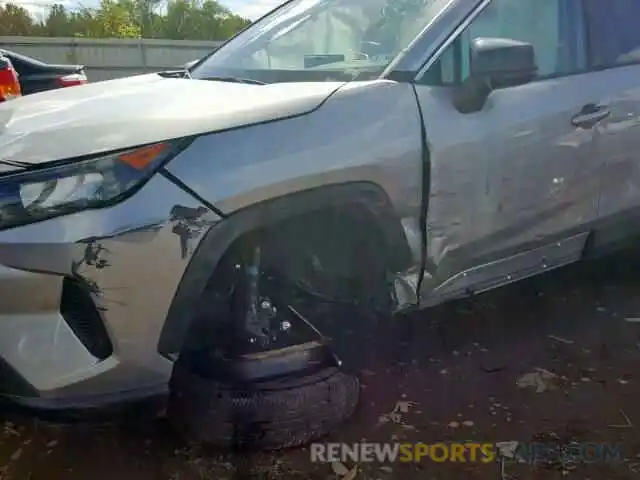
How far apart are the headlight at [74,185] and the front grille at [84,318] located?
21 centimetres

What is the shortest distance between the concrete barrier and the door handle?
1306 centimetres

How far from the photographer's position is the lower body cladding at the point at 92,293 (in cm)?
207

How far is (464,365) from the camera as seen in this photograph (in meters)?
3.27

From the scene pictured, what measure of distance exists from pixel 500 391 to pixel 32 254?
73.4 inches

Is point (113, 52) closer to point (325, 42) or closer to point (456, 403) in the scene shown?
point (325, 42)

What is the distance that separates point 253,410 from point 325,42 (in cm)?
162

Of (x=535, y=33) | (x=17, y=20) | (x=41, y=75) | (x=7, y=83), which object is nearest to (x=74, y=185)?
(x=535, y=33)

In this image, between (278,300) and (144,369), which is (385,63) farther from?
(144,369)

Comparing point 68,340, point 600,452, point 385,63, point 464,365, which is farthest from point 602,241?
point 68,340

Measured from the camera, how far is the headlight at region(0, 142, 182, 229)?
2.11 m

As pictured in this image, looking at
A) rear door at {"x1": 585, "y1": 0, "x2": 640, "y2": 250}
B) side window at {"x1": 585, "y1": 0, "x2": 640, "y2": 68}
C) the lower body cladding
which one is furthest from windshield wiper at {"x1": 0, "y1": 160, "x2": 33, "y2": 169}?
side window at {"x1": 585, "y1": 0, "x2": 640, "y2": 68}

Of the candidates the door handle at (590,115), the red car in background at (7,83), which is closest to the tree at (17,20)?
the red car in background at (7,83)

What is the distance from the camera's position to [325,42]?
326 cm

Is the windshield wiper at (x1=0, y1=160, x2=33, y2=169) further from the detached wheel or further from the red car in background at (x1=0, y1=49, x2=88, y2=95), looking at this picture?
the red car in background at (x1=0, y1=49, x2=88, y2=95)
